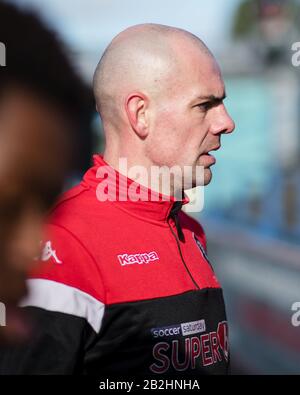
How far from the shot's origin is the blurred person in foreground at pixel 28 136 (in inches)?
24.9

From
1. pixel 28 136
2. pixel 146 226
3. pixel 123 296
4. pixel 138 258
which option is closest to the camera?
pixel 28 136

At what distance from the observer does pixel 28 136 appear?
64 cm

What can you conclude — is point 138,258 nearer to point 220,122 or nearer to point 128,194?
point 128,194

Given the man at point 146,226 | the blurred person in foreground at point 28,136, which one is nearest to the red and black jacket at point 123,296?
the man at point 146,226

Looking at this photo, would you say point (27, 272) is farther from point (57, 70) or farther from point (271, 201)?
point (271, 201)

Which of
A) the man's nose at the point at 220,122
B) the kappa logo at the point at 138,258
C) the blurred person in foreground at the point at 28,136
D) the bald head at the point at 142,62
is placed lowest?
the blurred person in foreground at the point at 28,136

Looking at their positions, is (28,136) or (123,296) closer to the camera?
(28,136)

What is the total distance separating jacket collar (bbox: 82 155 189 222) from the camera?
1.87m

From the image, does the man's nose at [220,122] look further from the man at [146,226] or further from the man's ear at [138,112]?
the man's ear at [138,112]

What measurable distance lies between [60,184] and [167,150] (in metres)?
1.18

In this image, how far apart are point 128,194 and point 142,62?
33 centimetres

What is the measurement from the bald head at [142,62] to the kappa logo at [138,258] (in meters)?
0.37

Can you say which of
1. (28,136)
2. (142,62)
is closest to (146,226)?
(142,62)
